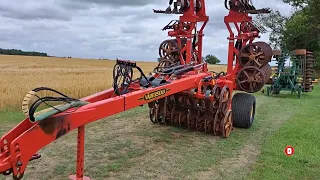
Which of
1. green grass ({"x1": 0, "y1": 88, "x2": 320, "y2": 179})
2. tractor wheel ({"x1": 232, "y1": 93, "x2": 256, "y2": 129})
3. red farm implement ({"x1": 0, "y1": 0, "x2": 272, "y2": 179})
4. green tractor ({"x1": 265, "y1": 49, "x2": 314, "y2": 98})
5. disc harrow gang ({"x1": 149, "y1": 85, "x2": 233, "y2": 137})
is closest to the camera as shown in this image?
red farm implement ({"x1": 0, "y1": 0, "x2": 272, "y2": 179})

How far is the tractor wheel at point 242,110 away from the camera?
7.98m

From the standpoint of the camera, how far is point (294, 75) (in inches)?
642

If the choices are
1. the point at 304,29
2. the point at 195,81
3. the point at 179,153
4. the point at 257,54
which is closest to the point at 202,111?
the point at 195,81

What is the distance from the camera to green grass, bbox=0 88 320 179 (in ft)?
16.7

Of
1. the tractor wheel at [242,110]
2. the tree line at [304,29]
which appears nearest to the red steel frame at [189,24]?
the tractor wheel at [242,110]

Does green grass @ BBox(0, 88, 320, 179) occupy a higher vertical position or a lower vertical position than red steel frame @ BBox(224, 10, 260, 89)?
lower

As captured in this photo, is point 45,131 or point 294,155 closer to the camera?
point 45,131

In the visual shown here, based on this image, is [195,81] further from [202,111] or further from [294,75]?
[294,75]

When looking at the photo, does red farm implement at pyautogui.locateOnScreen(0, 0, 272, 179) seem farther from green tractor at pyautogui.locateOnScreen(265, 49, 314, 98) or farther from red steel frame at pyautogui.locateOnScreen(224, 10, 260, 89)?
green tractor at pyautogui.locateOnScreen(265, 49, 314, 98)

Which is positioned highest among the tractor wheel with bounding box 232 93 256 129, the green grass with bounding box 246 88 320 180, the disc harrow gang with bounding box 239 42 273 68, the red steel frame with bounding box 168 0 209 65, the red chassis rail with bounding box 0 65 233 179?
the red steel frame with bounding box 168 0 209 65

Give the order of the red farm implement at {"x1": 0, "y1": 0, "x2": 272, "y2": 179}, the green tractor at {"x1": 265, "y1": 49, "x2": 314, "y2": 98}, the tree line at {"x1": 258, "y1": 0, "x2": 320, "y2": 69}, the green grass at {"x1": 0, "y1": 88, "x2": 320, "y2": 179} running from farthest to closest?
the tree line at {"x1": 258, "y1": 0, "x2": 320, "y2": 69} < the green tractor at {"x1": 265, "y1": 49, "x2": 314, "y2": 98} < the green grass at {"x1": 0, "y1": 88, "x2": 320, "y2": 179} < the red farm implement at {"x1": 0, "y1": 0, "x2": 272, "y2": 179}

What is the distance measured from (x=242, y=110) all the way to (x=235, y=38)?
5.25 ft

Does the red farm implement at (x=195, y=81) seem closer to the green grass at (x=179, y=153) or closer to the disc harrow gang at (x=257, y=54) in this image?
the disc harrow gang at (x=257, y=54)

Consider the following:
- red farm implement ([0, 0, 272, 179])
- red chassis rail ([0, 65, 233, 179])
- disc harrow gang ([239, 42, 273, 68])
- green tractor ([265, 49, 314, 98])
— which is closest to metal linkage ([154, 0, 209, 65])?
red farm implement ([0, 0, 272, 179])
